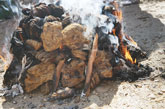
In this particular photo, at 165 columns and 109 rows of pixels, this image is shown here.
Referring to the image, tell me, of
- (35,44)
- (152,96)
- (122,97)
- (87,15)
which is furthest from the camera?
(87,15)

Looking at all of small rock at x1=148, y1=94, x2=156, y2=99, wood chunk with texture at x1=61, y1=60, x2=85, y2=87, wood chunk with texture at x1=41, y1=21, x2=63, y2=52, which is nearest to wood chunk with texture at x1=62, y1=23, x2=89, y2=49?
wood chunk with texture at x1=41, y1=21, x2=63, y2=52

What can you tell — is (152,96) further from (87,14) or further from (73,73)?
(87,14)

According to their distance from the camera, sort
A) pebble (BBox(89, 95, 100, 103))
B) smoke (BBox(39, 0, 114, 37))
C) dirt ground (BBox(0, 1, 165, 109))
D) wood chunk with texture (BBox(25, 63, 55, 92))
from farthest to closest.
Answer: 1. smoke (BBox(39, 0, 114, 37))
2. wood chunk with texture (BBox(25, 63, 55, 92))
3. pebble (BBox(89, 95, 100, 103))
4. dirt ground (BBox(0, 1, 165, 109))

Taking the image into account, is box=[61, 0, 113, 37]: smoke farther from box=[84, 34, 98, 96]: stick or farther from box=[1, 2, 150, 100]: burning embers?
box=[84, 34, 98, 96]: stick

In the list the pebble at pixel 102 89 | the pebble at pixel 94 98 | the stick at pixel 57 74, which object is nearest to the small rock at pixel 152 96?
the pebble at pixel 102 89

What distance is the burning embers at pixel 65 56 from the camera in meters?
3.68

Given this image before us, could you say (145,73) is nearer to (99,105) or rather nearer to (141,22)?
(99,105)

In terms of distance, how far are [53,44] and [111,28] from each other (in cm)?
145

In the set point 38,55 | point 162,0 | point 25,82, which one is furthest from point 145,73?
point 162,0

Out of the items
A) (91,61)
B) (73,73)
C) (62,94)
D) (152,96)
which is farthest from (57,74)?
(152,96)

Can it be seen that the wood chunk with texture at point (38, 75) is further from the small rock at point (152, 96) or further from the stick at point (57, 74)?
the small rock at point (152, 96)

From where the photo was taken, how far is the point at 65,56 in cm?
383

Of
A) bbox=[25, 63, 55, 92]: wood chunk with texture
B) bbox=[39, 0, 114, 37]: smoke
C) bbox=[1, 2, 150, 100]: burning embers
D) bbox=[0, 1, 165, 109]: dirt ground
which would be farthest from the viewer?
bbox=[39, 0, 114, 37]: smoke

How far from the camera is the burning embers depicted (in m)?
3.68
